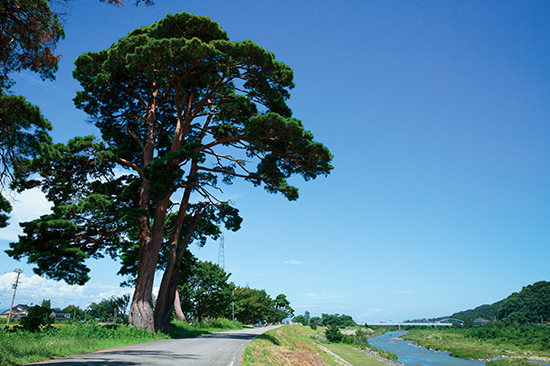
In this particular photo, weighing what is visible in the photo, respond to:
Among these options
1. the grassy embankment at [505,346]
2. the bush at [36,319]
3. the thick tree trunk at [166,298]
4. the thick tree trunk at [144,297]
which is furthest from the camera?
the grassy embankment at [505,346]

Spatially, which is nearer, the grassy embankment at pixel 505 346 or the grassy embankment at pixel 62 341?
the grassy embankment at pixel 62 341

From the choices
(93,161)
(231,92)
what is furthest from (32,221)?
(231,92)

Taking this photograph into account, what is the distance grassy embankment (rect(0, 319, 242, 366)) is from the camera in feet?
28.1

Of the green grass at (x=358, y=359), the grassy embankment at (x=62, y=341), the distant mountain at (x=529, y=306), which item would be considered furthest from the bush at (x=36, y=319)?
the distant mountain at (x=529, y=306)

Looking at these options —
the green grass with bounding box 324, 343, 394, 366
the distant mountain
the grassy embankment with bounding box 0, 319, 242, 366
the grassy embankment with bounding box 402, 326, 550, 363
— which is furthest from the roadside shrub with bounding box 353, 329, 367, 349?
the distant mountain

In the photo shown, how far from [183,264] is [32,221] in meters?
10.4

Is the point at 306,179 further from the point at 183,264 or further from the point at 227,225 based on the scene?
the point at 183,264

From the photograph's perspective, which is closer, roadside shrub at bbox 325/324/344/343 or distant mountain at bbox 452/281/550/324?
roadside shrub at bbox 325/324/344/343

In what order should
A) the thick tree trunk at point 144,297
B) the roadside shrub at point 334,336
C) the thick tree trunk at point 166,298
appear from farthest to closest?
the roadside shrub at point 334,336
the thick tree trunk at point 166,298
the thick tree trunk at point 144,297

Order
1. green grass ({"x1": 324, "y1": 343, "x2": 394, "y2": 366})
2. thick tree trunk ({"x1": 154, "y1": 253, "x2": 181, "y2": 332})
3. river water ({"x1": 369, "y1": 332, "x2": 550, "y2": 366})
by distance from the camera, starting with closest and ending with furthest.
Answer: thick tree trunk ({"x1": 154, "y1": 253, "x2": 181, "y2": 332}) < green grass ({"x1": 324, "y1": 343, "x2": 394, "y2": 366}) < river water ({"x1": 369, "y1": 332, "x2": 550, "y2": 366})

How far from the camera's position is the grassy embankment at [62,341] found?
8562mm

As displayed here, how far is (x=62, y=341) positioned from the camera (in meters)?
10.9

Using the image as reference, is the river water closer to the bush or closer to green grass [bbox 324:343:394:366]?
green grass [bbox 324:343:394:366]

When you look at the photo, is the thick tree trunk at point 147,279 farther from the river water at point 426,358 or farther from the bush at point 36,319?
the river water at point 426,358
